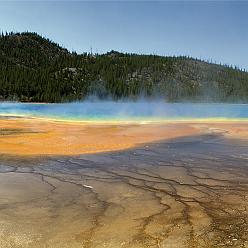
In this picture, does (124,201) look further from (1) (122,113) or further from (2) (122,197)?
(1) (122,113)

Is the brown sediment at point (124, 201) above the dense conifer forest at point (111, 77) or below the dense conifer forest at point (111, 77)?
below

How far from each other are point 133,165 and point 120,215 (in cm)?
475

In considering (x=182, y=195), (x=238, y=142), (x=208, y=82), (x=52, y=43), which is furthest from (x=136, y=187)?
(x=52, y=43)

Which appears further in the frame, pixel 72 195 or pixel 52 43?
pixel 52 43

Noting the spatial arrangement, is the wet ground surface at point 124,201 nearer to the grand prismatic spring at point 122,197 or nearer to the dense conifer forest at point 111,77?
the grand prismatic spring at point 122,197

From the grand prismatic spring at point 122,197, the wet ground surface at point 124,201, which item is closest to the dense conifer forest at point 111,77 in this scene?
the grand prismatic spring at point 122,197

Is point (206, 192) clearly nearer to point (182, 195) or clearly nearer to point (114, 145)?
point (182, 195)

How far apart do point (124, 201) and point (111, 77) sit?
11168 cm

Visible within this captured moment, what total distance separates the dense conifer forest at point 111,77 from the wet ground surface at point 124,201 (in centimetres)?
8463

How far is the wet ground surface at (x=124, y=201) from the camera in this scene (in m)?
5.67

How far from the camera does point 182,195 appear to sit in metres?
8.00

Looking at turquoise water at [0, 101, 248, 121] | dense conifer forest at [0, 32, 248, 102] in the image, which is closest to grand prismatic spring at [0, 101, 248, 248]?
turquoise water at [0, 101, 248, 121]

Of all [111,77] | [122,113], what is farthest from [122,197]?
[111,77]

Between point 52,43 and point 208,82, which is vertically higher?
point 52,43
